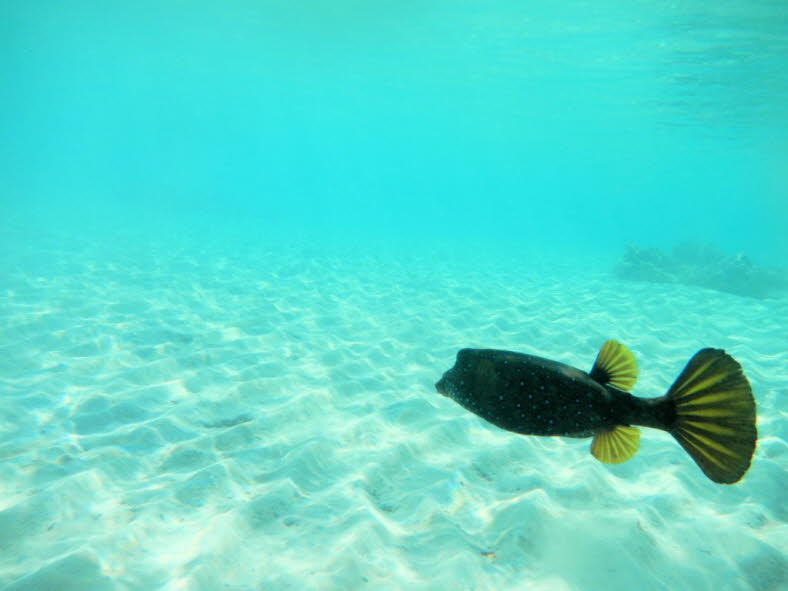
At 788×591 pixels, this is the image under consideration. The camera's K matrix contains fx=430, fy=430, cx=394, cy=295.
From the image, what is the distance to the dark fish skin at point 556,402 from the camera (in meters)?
1.19

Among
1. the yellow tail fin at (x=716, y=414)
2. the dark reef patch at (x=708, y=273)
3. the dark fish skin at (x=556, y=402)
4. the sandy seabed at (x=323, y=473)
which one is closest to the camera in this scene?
the yellow tail fin at (x=716, y=414)

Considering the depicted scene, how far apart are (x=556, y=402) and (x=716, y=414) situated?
1.36 feet

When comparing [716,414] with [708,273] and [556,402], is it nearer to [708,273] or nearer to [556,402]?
[556,402]

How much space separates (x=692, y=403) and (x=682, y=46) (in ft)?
88.3

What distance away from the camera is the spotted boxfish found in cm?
111

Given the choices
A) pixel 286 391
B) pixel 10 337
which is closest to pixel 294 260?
pixel 10 337

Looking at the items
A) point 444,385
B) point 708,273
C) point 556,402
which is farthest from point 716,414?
point 708,273

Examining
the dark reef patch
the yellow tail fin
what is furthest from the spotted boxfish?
the dark reef patch

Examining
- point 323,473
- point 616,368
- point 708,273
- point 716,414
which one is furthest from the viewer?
point 708,273

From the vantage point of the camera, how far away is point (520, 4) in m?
20.4

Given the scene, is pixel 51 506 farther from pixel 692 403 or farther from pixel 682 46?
pixel 682 46

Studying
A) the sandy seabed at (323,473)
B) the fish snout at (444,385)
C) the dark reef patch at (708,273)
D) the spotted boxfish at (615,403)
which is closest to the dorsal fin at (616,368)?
the spotted boxfish at (615,403)

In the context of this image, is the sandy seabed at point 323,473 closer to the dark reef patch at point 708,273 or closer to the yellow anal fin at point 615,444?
the yellow anal fin at point 615,444

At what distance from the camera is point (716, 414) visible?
1.15 meters
